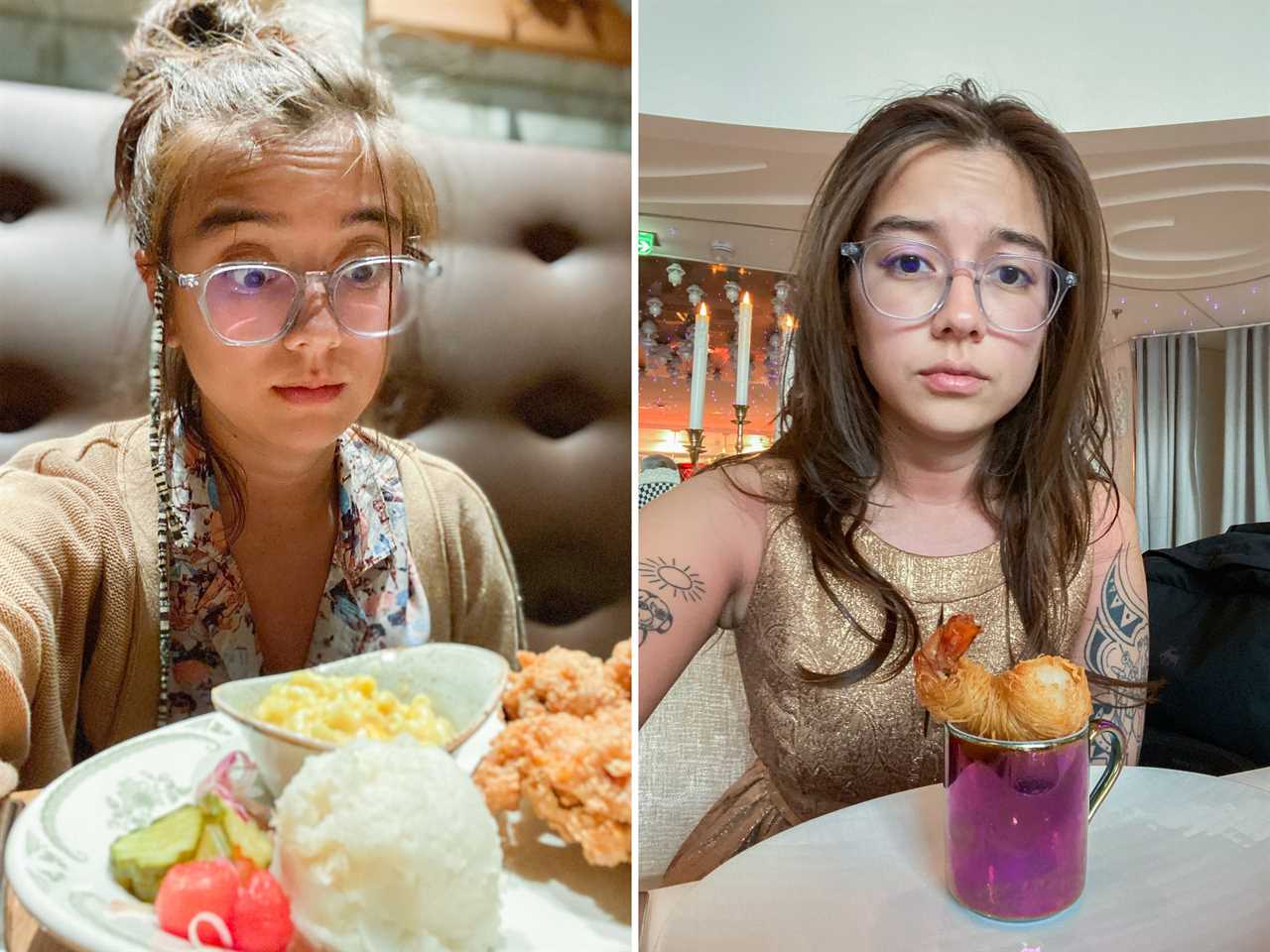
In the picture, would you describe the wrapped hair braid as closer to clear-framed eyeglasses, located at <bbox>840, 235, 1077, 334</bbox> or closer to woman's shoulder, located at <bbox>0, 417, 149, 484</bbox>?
woman's shoulder, located at <bbox>0, 417, 149, 484</bbox>

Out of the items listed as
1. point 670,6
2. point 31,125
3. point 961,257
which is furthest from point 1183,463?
point 31,125

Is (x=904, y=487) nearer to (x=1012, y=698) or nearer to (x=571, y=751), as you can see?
(x=1012, y=698)

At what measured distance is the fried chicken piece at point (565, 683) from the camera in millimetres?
941

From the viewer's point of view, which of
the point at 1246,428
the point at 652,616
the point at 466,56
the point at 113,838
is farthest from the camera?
the point at 1246,428

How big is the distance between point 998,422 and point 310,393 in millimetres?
808

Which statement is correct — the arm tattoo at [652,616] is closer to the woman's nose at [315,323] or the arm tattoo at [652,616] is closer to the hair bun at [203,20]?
the woman's nose at [315,323]

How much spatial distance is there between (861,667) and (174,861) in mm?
737

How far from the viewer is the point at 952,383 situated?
3.52 feet

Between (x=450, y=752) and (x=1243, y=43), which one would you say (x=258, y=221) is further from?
(x=1243, y=43)

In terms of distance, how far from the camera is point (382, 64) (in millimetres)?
874

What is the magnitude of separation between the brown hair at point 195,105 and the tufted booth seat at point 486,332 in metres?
0.03

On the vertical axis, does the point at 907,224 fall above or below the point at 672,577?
above

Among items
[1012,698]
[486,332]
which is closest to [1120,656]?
[1012,698]

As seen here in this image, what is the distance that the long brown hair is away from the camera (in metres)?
1.07
